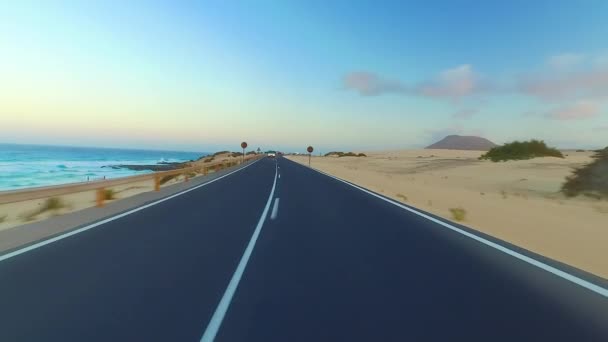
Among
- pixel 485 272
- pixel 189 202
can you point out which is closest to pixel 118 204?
pixel 189 202

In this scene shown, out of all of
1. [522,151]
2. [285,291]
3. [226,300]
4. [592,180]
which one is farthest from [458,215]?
[522,151]

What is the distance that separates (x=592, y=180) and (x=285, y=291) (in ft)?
64.0

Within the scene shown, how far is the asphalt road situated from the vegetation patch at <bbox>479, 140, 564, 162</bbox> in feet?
165

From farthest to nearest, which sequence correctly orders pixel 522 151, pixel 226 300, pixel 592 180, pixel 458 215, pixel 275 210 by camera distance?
1. pixel 522 151
2. pixel 592 180
3. pixel 275 210
4. pixel 458 215
5. pixel 226 300

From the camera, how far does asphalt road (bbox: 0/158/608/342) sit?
4.11 metres

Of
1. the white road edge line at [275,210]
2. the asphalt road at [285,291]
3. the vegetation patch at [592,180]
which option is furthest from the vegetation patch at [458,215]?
the vegetation patch at [592,180]

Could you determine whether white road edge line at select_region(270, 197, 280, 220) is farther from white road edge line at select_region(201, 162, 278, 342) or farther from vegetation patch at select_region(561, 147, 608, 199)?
vegetation patch at select_region(561, 147, 608, 199)

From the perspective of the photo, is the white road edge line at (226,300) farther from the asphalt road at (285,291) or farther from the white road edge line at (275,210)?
the white road edge line at (275,210)

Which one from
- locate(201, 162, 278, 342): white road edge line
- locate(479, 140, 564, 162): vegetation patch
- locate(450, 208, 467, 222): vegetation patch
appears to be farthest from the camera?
locate(479, 140, 564, 162): vegetation patch

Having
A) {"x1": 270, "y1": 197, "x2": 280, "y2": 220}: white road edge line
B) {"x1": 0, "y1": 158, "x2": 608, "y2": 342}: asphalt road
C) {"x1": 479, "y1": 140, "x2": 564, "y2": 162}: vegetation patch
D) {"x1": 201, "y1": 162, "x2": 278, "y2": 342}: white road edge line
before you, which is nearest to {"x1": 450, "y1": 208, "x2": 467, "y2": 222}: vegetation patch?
{"x1": 0, "y1": 158, "x2": 608, "y2": 342}: asphalt road

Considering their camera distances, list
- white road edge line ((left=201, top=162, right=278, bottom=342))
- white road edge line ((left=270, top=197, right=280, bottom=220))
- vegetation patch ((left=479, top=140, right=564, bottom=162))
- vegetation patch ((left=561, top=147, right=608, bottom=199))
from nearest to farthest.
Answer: white road edge line ((left=201, top=162, right=278, bottom=342)), white road edge line ((left=270, top=197, right=280, bottom=220)), vegetation patch ((left=561, top=147, right=608, bottom=199)), vegetation patch ((left=479, top=140, right=564, bottom=162))

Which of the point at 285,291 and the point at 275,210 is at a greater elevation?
the point at 285,291

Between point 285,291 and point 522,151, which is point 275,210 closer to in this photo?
point 285,291

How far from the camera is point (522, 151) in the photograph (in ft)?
178
